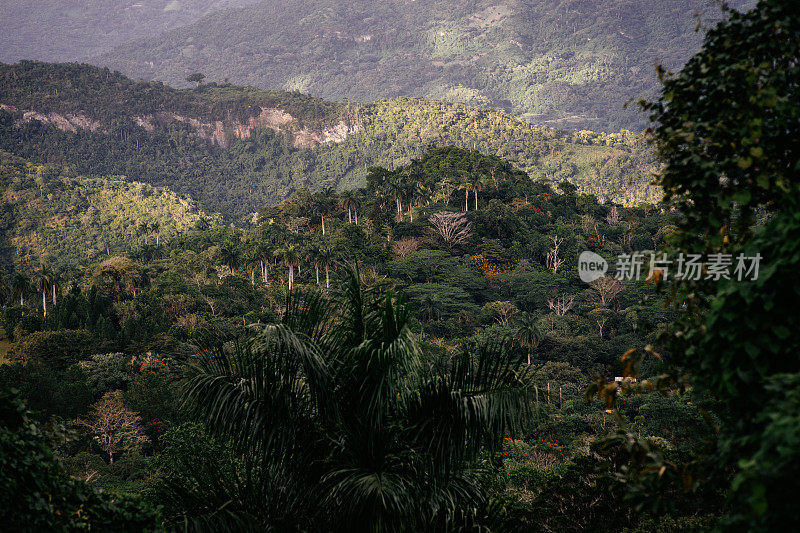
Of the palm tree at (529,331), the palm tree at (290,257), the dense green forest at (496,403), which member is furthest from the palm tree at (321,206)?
the dense green forest at (496,403)

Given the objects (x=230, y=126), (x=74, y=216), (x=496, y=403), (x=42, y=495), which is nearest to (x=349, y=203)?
(x=74, y=216)

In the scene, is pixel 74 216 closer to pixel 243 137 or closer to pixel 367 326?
pixel 243 137

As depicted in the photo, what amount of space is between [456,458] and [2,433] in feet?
11.4

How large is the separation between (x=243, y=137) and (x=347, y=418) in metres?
178

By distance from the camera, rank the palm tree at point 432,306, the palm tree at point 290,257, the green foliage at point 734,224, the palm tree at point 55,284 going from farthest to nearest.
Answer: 1. the palm tree at point 290,257
2. the palm tree at point 55,284
3. the palm tree at point 432,306
4. the green foliage at point 734,224

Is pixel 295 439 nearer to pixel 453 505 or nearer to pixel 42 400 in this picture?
pixel 453 505

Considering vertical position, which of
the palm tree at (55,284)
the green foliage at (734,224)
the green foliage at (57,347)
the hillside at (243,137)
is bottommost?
the green foliage at (57,347)

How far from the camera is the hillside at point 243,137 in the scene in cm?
13650

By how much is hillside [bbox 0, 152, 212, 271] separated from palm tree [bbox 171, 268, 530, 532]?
293 ft

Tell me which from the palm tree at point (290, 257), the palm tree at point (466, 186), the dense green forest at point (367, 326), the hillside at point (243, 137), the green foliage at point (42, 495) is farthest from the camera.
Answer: the hillside at point (243, 137)

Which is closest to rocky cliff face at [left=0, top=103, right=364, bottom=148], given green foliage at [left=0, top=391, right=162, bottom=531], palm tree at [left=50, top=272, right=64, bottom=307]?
palm tree at [left=50, top=272, right=64, bottom=307]

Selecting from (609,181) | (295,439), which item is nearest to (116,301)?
(295,439)

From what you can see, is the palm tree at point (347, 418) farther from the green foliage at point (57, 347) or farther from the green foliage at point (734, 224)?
the green foliage at point (57, 347)

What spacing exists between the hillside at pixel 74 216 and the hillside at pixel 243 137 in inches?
1063
